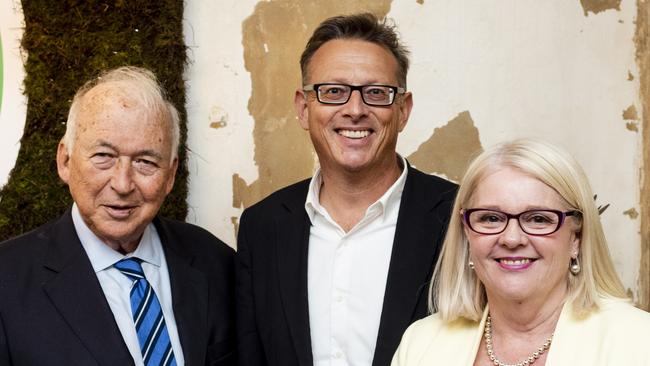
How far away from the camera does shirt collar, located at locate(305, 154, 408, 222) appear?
9.38ft

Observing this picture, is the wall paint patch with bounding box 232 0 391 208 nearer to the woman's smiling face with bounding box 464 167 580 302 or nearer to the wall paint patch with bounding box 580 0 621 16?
the wall paint patch with bounding box 580 0 621 16

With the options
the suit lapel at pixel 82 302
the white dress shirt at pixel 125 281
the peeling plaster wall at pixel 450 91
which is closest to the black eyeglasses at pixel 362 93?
the white dress shirt at pixel 125 281

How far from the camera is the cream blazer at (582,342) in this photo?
6.90 ft

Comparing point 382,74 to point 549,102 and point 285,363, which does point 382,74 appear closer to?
point 285,363

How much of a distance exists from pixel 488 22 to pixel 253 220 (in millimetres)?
1706

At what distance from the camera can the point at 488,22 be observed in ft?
13.3

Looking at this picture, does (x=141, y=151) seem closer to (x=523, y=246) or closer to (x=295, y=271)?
(x=295, y=271)

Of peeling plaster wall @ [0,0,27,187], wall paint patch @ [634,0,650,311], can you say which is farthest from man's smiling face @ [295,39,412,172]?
wall paint patch @ [634,0,650,311]

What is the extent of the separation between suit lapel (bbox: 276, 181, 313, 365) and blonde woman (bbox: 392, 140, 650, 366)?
1.73ft

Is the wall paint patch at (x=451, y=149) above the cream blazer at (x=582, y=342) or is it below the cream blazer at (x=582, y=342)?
above

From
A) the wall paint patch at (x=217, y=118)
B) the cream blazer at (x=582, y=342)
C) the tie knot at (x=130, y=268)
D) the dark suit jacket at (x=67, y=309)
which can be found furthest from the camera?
the wall paint patch at (x=217, y=118)

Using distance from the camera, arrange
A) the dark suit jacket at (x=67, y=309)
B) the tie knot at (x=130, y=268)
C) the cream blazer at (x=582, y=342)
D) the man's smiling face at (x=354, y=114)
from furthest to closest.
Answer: the man's smiling face at (x=354, y=114), the tie knot at (x=130, y=268), the dark suit jacket at (x=67, y=309), the cream blazer at (x=582, y=342)

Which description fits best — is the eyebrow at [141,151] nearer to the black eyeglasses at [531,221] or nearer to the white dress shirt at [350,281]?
the white dress shirt at [350,281]

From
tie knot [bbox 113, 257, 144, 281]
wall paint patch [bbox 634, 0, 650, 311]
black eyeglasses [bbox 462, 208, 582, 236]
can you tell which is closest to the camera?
black eyeglasses [bbox 462, 208, 582, 236]
